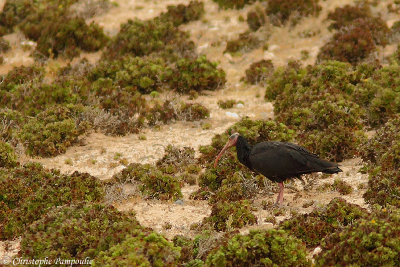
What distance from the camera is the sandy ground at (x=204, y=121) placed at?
9.72 meters

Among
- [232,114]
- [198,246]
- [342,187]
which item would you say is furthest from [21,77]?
[198,246]

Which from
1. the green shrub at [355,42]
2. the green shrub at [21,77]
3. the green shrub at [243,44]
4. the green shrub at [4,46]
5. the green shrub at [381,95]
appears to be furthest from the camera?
the green shrub at [4,46]

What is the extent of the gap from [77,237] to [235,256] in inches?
81.6

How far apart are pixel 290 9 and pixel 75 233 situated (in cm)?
1463

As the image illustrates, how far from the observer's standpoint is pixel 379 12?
20.1 meters

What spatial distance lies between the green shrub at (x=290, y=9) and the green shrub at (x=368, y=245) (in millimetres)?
14222

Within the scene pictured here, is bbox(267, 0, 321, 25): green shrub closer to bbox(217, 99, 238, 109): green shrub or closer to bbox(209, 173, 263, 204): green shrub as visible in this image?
bbox(217, 99, 238, 109): green shrub

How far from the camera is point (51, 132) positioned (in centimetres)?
1286

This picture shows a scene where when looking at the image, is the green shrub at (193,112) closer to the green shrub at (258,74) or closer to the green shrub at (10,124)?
the green shrub at (258,74)

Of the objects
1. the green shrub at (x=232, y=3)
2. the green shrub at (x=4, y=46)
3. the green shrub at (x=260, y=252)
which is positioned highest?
the green shrub at (x=260, y=252)

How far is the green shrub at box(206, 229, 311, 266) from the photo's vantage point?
662 centimetres

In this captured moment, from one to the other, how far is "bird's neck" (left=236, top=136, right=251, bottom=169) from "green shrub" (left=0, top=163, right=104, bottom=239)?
239 centimetres

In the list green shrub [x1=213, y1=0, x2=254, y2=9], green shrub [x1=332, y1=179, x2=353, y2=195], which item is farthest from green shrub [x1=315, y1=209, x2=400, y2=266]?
green shrub [x1=213, y1=0, x2=254, y2=9]

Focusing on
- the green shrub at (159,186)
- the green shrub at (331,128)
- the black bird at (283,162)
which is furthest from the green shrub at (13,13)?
the black bird at (283,162)
